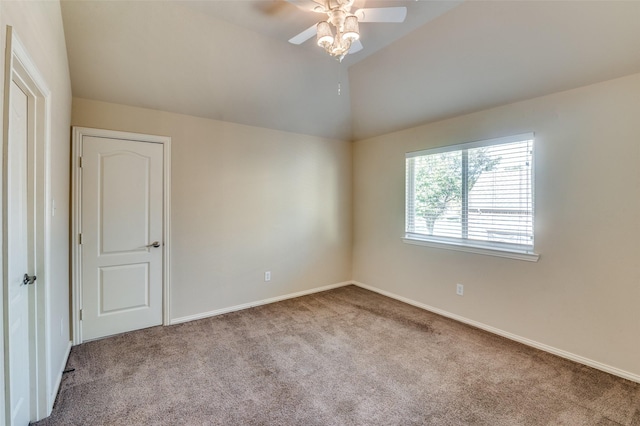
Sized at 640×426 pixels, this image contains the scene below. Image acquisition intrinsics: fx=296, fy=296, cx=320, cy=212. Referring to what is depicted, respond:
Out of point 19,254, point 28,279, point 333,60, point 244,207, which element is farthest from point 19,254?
point 333,60

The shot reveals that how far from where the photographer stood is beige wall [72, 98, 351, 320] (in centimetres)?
337

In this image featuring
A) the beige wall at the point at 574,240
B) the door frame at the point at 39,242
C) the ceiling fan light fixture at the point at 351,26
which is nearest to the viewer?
the ceiling fan light fixture at the point at 351,26

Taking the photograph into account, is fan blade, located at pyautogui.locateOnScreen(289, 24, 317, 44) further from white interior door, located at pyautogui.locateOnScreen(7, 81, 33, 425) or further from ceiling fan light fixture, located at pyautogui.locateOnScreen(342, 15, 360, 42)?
white interior door, located at pyautogui.locateOnScreen(7, 81, 33, 425)

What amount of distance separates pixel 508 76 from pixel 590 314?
222cm

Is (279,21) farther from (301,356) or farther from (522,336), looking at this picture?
(522,336)

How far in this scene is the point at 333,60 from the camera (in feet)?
11.1

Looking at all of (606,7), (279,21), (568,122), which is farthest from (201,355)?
(606,7)

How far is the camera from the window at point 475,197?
298 cm

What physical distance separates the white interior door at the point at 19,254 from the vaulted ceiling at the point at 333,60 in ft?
3.87

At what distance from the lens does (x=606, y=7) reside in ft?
6.63

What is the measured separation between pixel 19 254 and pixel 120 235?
1.44 m

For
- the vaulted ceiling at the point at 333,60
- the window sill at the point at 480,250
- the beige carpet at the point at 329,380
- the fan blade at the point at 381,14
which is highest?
the vaulted ceiling at the point at 333,60

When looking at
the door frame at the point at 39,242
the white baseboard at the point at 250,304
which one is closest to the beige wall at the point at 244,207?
the white baseboard at the point at 250,304

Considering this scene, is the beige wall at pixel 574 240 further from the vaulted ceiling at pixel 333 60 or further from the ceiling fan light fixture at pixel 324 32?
the ceiling fan light fixture at pixel 324 32
